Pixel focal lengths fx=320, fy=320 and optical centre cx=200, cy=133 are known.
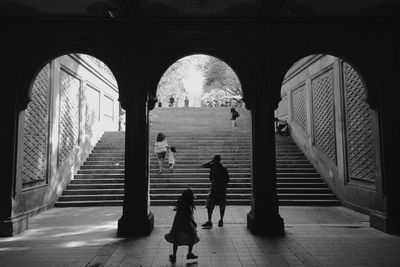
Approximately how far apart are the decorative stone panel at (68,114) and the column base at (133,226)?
4.85 m

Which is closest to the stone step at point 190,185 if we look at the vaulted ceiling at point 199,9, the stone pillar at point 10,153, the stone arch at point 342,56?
the stone arch at point 342,56

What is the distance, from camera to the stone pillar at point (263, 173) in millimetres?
6918

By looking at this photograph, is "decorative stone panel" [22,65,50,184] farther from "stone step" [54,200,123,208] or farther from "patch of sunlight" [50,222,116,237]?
"patch of sunlight" [50,222,116,237]

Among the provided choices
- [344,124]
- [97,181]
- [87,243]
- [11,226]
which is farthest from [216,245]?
[97,181]

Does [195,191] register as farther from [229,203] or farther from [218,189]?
[218,189]

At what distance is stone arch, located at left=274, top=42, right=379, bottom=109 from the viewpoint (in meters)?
→ 7.27

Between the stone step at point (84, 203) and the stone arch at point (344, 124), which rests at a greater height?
the stone arch at point (344, 124)

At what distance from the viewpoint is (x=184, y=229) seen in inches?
201

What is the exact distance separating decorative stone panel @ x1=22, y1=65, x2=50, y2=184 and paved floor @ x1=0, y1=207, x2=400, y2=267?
1358mm

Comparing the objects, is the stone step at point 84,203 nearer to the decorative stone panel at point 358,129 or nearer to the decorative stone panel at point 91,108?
the decorative stone panel at point 91,108

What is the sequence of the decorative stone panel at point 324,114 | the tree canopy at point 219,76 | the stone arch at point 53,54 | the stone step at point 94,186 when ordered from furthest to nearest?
the tree canopy at point 219,76, the stone step at point 94,186, the decorative stone panel at point 324,114, the stone arch at point 53,54

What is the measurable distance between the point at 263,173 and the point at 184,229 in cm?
271

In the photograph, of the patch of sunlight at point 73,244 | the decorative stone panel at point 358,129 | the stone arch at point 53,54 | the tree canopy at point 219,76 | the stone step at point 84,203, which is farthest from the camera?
the tree canopy at point 219,76

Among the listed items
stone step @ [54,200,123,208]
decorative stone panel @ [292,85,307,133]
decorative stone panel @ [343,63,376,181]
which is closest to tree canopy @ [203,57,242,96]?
decorative stone panel @ [292,85,307,133]
